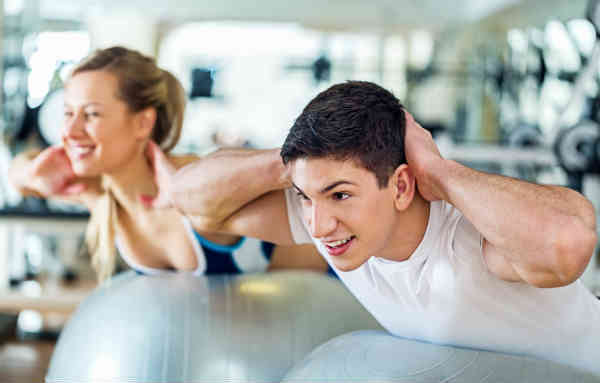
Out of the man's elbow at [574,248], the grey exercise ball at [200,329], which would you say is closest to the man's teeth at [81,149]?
the grey exercise ball at [200,329]

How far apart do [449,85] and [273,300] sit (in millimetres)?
7154

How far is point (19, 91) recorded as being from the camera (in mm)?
5438

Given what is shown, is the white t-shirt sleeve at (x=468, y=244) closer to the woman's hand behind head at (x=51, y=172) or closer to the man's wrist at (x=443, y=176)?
the man's wrist at (x=443, y=176)

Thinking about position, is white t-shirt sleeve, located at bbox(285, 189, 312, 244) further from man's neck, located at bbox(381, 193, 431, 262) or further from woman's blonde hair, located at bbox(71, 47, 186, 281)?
woman's blonde hair, located at bbox(71, 47, 186, 281)

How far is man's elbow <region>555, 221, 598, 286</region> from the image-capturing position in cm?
89

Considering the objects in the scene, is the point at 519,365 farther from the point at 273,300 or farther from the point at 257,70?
the point at 257,70

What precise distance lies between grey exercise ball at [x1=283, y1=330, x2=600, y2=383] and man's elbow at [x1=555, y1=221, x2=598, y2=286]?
20 centimetres

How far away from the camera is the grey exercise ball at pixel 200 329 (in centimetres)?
136

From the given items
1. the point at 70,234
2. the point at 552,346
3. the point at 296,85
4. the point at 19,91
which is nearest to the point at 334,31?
the point at 296,85

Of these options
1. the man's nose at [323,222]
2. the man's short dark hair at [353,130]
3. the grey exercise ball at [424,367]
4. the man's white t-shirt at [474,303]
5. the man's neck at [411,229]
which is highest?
the man's short dark hair at [353,130]

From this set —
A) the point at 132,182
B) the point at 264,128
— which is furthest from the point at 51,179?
the point at 264,128

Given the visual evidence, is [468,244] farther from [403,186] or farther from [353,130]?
[353,130]

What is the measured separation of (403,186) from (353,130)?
0.12 meters

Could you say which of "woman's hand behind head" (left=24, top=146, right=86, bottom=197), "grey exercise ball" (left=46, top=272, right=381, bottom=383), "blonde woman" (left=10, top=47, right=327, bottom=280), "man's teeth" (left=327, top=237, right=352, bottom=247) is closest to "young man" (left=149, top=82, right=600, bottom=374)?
"man's teeth" (left=327, top=237, right=352, bottom=247)
